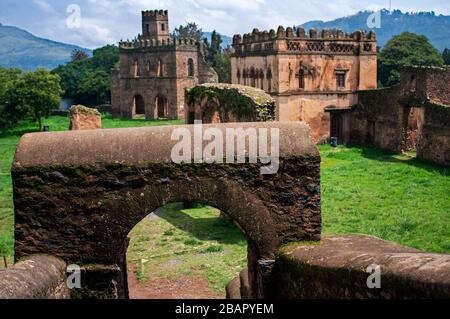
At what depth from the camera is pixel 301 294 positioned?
6.28m

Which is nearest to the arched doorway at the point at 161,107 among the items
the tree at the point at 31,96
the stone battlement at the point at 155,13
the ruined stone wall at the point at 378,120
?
the stone battlement at the point at 155,13

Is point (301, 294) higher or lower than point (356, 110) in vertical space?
lower

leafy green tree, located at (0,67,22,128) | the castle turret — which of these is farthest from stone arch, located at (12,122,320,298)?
the castle turret

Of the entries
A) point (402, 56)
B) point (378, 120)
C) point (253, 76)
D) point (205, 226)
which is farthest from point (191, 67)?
point (205, 226)

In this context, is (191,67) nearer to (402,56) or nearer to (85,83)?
(85,83)

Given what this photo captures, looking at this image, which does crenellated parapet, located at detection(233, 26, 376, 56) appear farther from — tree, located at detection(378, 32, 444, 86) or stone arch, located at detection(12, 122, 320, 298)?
stone arch, located at detection(12, 122, 320, 298)

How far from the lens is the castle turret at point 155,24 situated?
55.7 metres

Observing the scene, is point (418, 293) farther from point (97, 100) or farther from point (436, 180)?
point (97, 100)

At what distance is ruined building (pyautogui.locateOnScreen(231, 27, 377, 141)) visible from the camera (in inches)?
1115

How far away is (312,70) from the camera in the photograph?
94.9ft

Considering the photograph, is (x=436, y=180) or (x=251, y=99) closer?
(x=251, y=99)

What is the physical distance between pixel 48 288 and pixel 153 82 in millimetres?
43201

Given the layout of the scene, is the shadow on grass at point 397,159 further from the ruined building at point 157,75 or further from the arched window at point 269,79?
the ruined building at point 157,75
